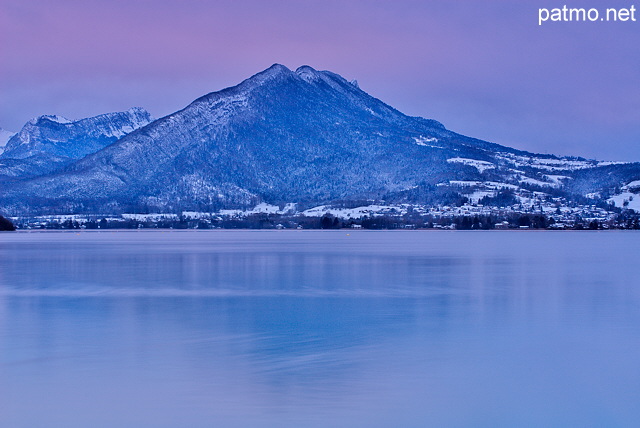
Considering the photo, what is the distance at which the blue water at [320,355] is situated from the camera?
1156cm

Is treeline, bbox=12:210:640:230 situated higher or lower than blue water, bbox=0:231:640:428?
higher

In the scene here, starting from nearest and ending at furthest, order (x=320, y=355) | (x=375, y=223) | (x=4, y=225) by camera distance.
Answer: (x=320, y=355) → (x=4, y=225) → (x=375, y=223)

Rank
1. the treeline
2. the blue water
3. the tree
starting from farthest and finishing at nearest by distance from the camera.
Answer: the treeline
the tree
the blue water

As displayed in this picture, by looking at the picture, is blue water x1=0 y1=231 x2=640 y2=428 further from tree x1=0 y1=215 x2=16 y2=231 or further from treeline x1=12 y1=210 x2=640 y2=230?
treeline x1=12 y1=210 x2=640 y2=230

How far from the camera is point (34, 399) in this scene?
12305mm

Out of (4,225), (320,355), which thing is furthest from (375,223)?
(320,355)

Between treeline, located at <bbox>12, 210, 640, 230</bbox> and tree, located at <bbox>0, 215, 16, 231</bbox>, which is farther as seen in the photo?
treeline, located at <bbox>12, 210, 640, 230</bbox>

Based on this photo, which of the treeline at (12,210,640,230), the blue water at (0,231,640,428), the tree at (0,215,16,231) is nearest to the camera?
the blue water at (0,231,640,428)

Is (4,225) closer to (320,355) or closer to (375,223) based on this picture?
(375,223)

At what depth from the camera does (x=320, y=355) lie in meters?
15.5

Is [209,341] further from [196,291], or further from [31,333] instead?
[196,291]

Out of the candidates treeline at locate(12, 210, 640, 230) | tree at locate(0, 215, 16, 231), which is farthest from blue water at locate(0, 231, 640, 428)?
treeline at locate(12, 210, 640, 230)

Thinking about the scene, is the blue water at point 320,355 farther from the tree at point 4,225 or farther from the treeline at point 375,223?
the treeline at point 375,223

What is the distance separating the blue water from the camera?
1156 cm
